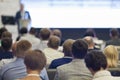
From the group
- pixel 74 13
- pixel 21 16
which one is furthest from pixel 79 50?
pixel 74 13

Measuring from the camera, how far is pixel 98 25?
11438 millimetres

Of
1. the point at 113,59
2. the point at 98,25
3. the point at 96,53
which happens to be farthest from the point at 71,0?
the point at 96,53

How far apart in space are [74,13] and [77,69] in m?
7.64

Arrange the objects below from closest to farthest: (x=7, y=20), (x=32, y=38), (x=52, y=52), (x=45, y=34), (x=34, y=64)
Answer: (x=34, y=64) < (x=52, y=52) < (x=45, y=34) < (x=32, y=38) < (x=7, y=20)

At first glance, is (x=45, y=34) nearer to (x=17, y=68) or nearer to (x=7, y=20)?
(x=17, y=68)

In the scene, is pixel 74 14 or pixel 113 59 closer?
pixel 113 59

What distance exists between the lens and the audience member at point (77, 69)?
3933mm

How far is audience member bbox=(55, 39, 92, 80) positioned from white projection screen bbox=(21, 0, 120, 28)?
7262 millimetres

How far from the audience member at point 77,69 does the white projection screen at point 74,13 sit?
23.8ft

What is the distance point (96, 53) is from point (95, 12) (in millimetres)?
8200

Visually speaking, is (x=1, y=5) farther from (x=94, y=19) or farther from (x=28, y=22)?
(x=94, y=19)

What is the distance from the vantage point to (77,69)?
13.0 ft

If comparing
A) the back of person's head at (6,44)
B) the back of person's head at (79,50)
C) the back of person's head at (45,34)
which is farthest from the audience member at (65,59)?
the back of person's head at (45,34)

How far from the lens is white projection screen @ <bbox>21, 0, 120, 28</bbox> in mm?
11383
